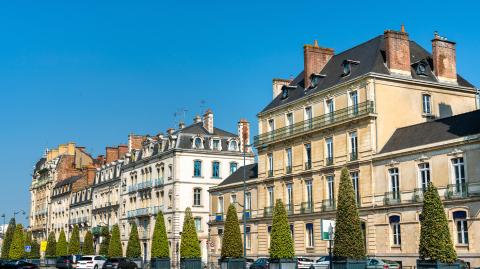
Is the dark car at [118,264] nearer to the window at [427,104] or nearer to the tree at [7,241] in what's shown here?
the window at [427,104]

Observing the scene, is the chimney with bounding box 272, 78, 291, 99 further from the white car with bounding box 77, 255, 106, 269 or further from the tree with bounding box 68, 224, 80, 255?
the tree with bounding box 68, 224, 80, 255

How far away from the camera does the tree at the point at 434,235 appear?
32.3 metres

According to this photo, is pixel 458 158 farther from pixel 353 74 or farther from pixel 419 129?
pixel 353 74

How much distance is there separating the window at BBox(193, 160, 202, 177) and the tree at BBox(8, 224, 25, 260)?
3550 cm

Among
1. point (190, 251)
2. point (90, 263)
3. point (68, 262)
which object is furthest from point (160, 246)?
point (68, 262)

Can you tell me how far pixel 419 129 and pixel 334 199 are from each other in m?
8.70

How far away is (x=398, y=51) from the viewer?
5150 cm

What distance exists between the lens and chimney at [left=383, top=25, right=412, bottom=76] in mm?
51000

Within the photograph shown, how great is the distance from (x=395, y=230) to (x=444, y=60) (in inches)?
610

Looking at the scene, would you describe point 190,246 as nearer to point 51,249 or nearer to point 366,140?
point 366,140

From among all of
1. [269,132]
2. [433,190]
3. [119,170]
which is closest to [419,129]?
[433,190]

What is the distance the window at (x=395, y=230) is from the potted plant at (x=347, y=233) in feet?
24.1

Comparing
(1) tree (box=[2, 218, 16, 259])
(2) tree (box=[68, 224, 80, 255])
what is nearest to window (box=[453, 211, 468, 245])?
(2) tree (box=[68, 224, 80, 255])

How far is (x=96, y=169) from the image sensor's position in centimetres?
10619
